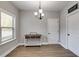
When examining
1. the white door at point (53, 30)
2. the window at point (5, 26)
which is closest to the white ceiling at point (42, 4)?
the window at point (5, 26)

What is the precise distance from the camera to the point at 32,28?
7.25 meters

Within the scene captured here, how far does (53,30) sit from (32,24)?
1712 millimetres

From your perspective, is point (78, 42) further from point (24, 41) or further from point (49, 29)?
point (24, 41)

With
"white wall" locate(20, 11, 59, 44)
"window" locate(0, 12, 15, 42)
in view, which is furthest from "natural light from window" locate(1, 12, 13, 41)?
"white wall" locate(20, 11, 59, 44)

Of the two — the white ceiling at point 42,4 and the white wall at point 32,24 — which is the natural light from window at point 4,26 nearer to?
the white ceiling at point 42,4

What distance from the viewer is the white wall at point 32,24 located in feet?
23.6

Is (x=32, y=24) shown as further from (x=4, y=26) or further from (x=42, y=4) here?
(x=4, y=26)

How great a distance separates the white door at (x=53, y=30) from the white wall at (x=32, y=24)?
312 millimetres

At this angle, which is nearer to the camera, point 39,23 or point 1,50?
point 1,50

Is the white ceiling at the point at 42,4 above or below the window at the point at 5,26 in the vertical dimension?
above

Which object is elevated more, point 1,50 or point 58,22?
point 58,22

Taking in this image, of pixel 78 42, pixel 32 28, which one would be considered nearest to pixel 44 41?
pixel 32 28

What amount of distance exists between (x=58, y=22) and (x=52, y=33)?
99cm

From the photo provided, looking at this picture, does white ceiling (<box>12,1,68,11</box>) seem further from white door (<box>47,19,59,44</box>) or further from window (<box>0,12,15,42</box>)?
white door (<box>47,19,59,44</box>)
